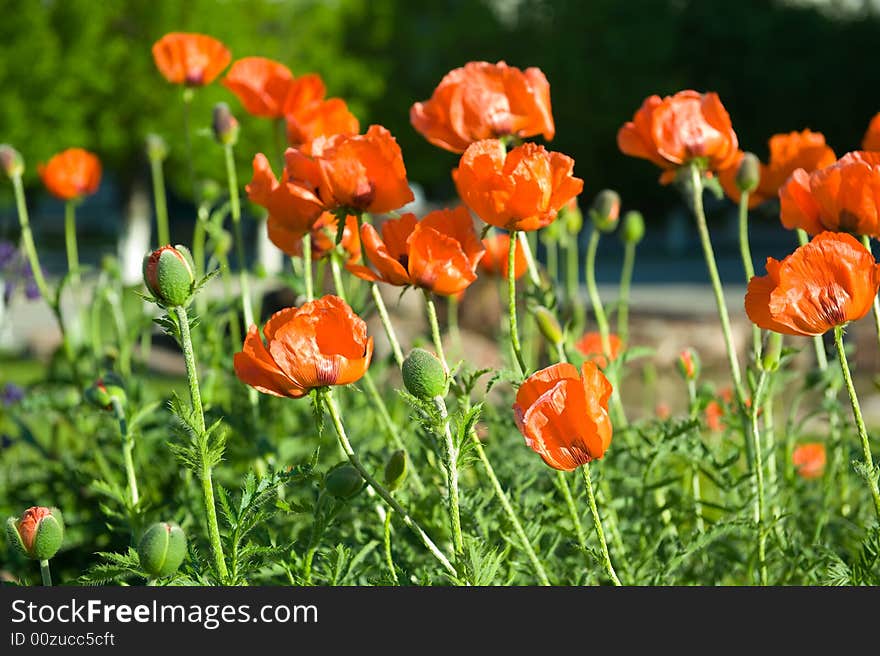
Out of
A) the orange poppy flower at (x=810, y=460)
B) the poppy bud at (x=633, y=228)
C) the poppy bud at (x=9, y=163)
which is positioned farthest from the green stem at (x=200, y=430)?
the orange poppy flower at (x=810, y=460)

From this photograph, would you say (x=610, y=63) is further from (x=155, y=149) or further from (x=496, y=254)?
(x=496, y=254)

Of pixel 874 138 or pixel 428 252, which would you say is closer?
pixel 428 252

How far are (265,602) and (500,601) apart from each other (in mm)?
225

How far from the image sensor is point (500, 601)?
3.35ft

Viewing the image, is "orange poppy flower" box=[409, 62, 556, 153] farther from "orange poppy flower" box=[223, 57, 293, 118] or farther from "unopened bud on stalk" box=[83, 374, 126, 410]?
"unopened bud on stalk" box=[83, 374, 126, 410]

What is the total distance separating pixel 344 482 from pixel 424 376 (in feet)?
0.50

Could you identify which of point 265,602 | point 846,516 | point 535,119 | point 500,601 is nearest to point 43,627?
point 265,602

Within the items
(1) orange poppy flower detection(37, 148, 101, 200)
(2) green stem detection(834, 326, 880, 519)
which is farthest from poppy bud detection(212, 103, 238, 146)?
(2) green stem detection(834, 326, 880, 519)

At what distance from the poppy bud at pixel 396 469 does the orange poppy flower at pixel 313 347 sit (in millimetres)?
131

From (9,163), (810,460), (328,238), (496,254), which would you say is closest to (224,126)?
(328,238)

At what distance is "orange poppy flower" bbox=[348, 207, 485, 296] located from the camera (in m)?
1.25

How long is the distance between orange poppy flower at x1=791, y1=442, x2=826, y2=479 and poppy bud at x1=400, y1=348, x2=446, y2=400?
1410 millimetres

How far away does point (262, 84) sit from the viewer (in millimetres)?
1805

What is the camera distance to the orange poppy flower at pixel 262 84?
179 centimetres
